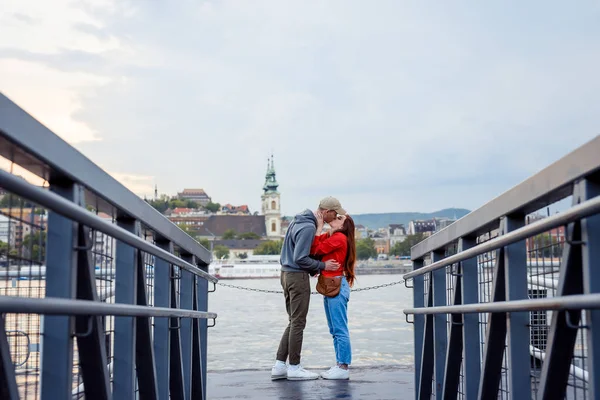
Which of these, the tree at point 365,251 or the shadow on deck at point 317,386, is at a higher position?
→ the tree at point 365,251

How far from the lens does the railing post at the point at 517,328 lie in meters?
2.61

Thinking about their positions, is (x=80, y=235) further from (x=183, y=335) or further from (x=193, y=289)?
(x=193, y=289)

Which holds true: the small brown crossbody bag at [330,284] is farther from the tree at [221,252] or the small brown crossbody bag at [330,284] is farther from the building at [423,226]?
the tree at [221,252]

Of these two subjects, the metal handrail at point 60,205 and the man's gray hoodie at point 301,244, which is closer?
the metal handrail at point 60,205

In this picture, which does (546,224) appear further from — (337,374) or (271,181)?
(271,181)

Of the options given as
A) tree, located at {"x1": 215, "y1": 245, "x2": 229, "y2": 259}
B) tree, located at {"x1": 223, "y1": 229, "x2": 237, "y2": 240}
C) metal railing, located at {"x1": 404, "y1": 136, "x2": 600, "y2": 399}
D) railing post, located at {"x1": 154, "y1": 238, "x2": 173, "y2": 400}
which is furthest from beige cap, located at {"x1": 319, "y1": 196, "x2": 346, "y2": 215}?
tree, located at {"x1": 223, "y1": 229, "x2": 237, "y2": 240}

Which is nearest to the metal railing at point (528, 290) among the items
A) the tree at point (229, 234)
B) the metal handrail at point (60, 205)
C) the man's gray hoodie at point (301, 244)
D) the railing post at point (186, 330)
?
the metal handrail at point (60, 205)

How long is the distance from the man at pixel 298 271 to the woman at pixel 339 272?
8cm

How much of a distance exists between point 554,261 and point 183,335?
2.64 meters

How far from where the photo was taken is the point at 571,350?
2.08 meters

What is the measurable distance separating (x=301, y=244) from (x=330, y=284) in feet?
1.61

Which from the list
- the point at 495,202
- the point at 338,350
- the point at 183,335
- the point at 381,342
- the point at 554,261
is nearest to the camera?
the point at 554,261

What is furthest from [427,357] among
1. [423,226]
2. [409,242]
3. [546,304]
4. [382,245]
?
[382,245]

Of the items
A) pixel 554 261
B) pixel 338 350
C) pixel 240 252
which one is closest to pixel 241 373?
pixel 338 350
